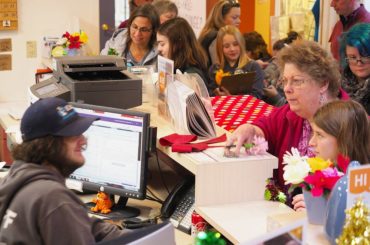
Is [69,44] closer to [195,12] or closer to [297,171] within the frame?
[195,12]

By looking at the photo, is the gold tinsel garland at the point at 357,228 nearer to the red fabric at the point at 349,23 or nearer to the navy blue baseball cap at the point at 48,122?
the navy blue baseball cap at the point at 48,122

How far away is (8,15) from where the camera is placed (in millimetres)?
5445

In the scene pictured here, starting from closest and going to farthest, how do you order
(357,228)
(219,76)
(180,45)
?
(357,228) → (180,45) → (219,76)

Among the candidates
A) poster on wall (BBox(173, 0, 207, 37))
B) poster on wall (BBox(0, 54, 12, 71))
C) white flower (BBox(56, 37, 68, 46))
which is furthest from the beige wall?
poster on wall (BBox(173, 0, 207, 37))

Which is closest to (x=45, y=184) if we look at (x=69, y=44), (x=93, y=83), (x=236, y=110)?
(x=93, y=83)

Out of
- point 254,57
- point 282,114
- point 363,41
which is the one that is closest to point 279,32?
point 254,57

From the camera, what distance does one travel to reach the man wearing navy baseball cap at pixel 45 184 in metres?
1.81

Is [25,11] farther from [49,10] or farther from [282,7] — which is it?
[282,7]

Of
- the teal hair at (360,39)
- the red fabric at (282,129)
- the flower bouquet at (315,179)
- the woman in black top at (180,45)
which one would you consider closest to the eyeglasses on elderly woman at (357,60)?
the teal hair at (360,39)

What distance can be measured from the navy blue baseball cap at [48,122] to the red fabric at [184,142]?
627 millimetres

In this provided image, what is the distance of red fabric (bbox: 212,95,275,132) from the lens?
3277 mm

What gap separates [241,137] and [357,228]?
0.99 m

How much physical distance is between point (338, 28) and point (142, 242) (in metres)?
4.09

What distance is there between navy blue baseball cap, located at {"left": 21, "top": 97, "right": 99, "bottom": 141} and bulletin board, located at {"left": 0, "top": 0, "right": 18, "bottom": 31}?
363cm
